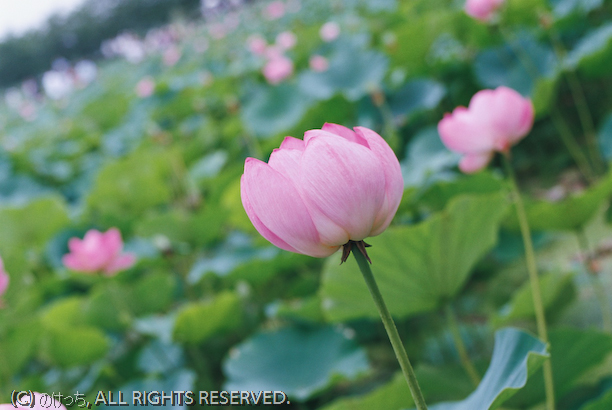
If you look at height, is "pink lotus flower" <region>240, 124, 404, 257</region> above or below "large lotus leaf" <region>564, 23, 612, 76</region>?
below

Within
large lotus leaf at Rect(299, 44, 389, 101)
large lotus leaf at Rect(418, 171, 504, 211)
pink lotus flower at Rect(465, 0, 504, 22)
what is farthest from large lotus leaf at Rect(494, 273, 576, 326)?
large lotus leaf at Rect(299, 44, 389, 101)

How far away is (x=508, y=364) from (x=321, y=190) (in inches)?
9.7

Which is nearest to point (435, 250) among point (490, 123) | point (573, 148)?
point (490, 123)

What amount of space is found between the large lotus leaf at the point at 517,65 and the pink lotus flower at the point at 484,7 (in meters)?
0.24

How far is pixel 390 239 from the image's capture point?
68cm

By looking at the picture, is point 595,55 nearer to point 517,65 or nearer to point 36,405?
point 517,65

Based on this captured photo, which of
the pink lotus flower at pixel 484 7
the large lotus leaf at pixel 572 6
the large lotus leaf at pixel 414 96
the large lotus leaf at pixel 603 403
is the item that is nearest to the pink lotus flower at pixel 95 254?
the large lotus leaf at pixel 603 403

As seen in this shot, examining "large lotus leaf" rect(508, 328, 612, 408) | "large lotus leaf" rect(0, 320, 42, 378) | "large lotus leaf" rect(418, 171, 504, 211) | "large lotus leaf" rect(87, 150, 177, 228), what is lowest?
"large lotus leaf" rect(508, 328, 612, 408)

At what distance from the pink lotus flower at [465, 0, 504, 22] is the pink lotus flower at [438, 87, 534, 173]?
91 centimetres

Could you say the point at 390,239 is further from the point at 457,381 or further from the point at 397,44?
the point at 397,44

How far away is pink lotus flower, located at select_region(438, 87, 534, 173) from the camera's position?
0.65 metres

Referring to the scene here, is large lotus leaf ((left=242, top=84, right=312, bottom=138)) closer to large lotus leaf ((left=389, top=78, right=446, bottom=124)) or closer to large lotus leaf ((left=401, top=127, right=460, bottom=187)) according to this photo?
large lotus leaf ((left=389, top=78, right=446, bottom=124))

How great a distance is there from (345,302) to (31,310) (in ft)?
3.34

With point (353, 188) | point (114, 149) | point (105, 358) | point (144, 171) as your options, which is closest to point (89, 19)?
point (114, 149)
